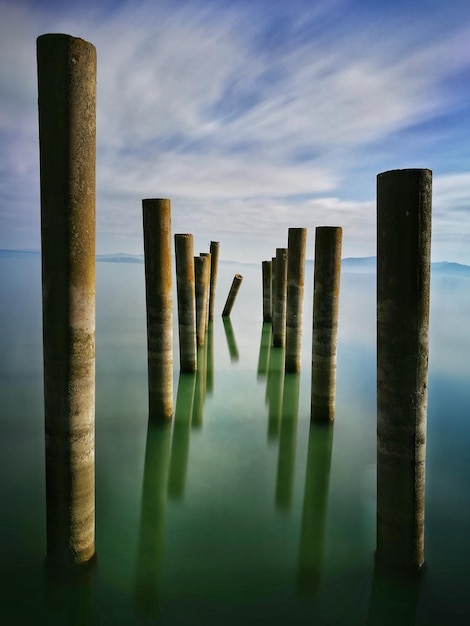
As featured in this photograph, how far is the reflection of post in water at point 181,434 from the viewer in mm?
5652

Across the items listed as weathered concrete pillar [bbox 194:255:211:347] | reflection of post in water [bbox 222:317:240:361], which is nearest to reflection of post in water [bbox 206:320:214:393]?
reflection of post in water [bbox 222:317:240:361]

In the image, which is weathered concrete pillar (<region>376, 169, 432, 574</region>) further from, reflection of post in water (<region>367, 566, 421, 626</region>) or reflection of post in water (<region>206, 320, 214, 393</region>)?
reflection of post in water (<region>206, 320, 214, 393</region>)

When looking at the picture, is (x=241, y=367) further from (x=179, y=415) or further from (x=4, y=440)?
(x=4, y=440)

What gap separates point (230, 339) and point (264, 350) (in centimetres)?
182

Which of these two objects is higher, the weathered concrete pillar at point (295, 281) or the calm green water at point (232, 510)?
the weathered concrete pillar at point (295, 281)

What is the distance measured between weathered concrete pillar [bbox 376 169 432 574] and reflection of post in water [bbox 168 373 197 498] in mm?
2454

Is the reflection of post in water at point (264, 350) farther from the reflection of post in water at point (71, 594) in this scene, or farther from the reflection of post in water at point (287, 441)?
the reflection of post in water at point (71, 594)

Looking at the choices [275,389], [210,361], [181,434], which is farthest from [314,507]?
[210,361]

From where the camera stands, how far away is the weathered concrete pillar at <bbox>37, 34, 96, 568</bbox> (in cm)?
324

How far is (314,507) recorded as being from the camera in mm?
5137

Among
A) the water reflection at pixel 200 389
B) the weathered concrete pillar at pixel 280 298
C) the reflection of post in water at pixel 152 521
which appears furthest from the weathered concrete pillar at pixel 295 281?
the reflection of post in water at pixel 152 521

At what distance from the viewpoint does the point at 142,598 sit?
3639 mm

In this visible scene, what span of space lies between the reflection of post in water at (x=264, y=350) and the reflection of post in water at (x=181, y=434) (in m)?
1.78

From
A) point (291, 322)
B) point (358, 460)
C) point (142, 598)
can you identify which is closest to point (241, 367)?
point (291, 322)
